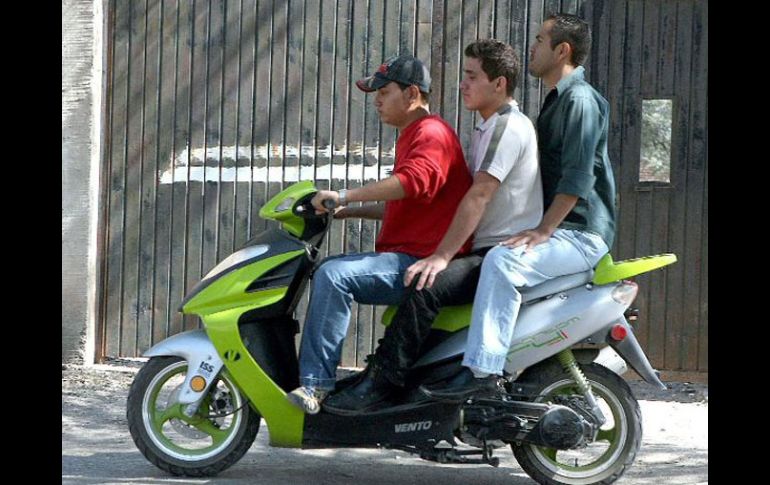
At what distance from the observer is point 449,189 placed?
5.61 m

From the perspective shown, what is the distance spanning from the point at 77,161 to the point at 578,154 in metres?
3.97

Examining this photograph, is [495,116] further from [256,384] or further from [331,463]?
[331,463]

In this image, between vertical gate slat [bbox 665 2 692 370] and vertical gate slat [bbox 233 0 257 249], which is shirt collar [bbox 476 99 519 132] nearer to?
vertical gate slat [bbox 665 2 692 370]

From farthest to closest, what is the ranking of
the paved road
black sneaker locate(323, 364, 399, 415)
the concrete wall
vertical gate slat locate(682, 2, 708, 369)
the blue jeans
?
1. the concrete wall
2. vertical gate slat locate(682, 2, 708, 369)
3. the paved road
4. black sneaker locate(323, 364, 399, 415)
5. the blue jeans

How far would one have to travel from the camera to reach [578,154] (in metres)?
5.52

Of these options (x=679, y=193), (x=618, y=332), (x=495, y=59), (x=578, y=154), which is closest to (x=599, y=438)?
(x=618, y=332)

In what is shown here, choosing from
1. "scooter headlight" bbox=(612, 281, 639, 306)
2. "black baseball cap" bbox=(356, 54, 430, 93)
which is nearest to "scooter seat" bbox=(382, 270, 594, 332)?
"scooter headlight" bbox=(612, 281, 639, 306)

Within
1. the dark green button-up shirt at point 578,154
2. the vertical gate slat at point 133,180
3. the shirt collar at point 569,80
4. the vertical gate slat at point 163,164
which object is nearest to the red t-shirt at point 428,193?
the dark green button-up shirt at point 578,154

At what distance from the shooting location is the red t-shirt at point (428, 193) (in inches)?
216

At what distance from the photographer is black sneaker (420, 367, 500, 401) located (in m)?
5.51

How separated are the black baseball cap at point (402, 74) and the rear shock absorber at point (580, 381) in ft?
4.13

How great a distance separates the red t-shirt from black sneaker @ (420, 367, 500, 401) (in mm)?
526

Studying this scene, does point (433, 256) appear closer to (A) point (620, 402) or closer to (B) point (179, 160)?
(A) point (620, 402)

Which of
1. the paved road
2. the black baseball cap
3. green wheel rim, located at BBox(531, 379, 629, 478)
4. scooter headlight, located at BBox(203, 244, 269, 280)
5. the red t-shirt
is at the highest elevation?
the black baseball cap
